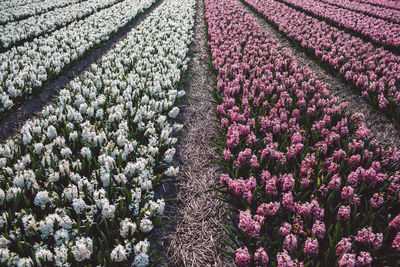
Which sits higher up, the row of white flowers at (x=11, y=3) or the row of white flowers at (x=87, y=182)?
the row of white flowers at (x=11, y=3)

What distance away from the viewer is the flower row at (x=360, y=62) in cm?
548

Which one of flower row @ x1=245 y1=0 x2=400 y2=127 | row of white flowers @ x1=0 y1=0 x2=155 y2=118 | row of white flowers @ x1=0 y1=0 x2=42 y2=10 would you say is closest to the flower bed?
flower row @ x1=245 y1=0 x2=400 y2=127

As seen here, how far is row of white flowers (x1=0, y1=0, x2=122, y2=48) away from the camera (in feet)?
29.2

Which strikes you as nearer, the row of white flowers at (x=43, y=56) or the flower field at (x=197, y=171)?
the flower field at (x=197, y=171)

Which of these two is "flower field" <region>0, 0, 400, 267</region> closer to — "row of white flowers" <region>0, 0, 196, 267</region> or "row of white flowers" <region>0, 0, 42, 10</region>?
"row of white flowers" <region>0, 0, 196, 267</region>

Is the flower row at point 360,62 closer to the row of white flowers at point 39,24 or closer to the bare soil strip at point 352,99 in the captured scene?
the bare soil strip at point 352,99

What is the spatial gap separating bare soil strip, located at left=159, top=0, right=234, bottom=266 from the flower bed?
23cm

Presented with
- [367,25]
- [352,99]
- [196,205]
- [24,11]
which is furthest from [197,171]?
[24,11]

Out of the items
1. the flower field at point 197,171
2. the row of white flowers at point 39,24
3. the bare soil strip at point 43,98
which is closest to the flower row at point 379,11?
the flower field at point 197,171

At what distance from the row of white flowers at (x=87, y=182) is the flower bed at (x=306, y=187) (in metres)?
1.01

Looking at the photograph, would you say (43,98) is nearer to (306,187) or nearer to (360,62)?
(306,187)

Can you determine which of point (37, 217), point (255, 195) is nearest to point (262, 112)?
point (255, 195)

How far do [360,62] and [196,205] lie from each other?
6.75 meters

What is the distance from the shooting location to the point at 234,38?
9.41 metres
